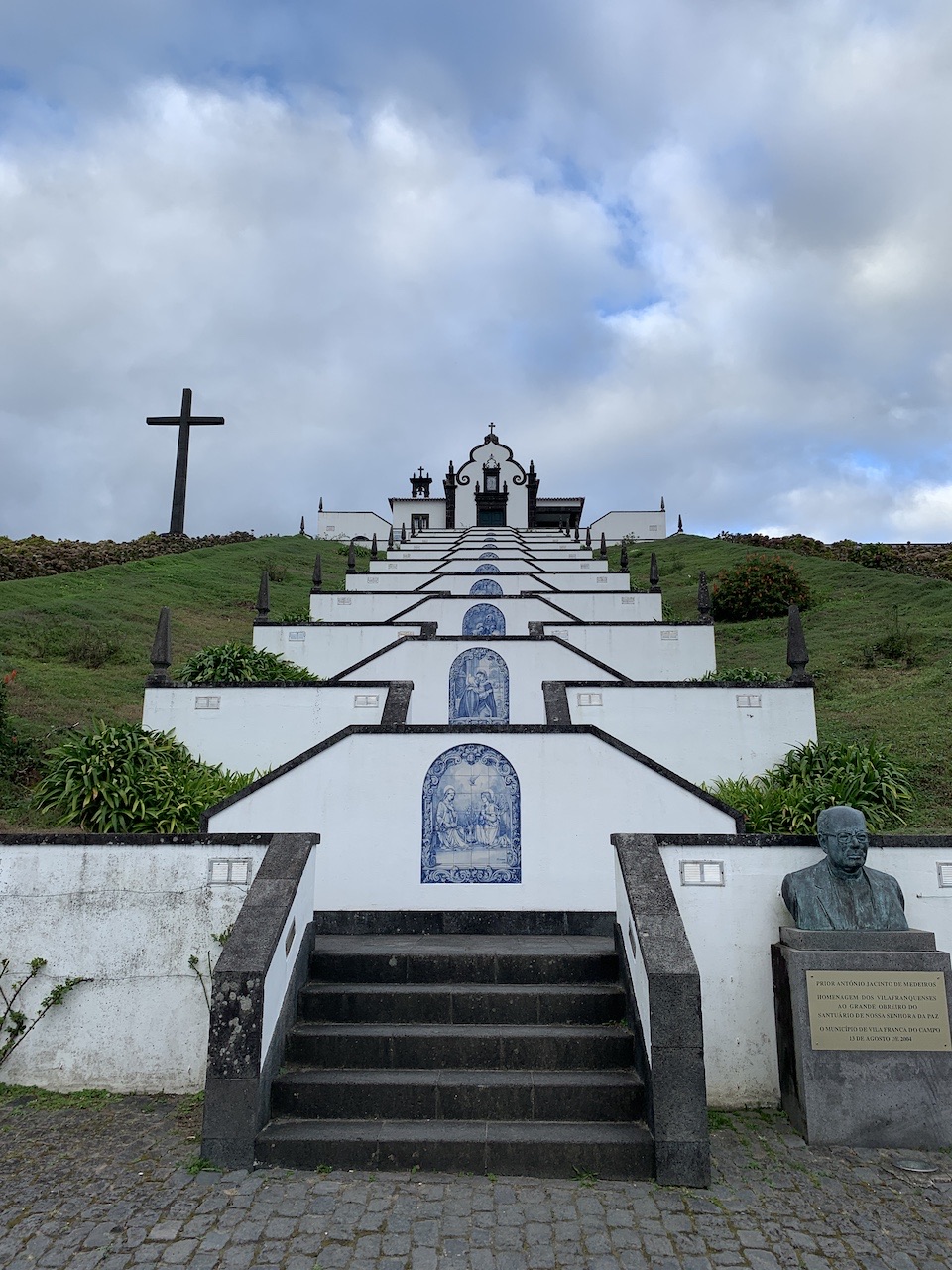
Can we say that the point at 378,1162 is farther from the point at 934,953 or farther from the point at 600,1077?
the point at 934,953

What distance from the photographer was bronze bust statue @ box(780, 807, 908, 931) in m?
5.75

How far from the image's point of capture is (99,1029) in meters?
6.22

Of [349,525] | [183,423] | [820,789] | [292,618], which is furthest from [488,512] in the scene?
[820,789]

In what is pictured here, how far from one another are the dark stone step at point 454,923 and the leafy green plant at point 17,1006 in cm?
227

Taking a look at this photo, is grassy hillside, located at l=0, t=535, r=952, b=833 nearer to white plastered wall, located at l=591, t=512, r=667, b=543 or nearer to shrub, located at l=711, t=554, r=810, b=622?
shrub, located at l=711, t=554, r=810, b=622

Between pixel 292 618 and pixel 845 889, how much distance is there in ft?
47.5

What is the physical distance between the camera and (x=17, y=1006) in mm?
6250

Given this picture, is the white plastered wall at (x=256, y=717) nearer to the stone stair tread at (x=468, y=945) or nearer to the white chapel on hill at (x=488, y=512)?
the stone stair tread at (x=468, y=945)

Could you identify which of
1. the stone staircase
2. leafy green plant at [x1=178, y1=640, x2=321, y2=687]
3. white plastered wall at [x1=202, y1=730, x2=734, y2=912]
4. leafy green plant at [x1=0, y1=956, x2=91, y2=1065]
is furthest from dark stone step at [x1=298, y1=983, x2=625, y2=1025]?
leafy green plant at [x1=178, y1=640, x2=321, y2=687]

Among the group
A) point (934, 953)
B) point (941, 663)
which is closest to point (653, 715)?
point (934, 953)

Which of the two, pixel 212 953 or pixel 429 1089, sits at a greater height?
pixel 212 953

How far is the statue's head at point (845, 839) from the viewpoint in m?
5.73

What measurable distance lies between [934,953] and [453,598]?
12992 mm

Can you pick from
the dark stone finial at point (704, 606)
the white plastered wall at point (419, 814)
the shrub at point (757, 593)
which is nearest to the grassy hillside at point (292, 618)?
the shrub at point (757, 593)
